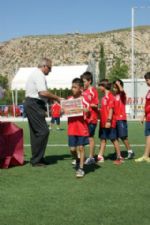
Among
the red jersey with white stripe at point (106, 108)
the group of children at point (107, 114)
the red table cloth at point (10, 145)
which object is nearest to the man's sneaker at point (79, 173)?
the group of children at point (107, 114)

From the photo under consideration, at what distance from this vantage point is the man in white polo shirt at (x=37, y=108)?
10.0 metres

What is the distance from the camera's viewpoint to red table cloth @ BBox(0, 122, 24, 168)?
32.8 feet

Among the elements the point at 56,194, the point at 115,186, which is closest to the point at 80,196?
the point at 56,194

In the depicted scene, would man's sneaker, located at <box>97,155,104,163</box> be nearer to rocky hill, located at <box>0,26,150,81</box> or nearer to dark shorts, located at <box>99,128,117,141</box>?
dark shorts, located at <box>99,128,117,141</box>

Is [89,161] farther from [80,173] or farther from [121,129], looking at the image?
[80,173]

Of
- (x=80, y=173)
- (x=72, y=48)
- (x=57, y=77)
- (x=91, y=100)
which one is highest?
(x=72, y=48)

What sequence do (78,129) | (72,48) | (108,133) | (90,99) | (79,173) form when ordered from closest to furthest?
(79,173), (78,129), (90,99), (108,133), (72,48)

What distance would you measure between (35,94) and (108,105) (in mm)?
1475

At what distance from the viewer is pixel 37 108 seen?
10.1 meters

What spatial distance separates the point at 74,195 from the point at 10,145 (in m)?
3.24

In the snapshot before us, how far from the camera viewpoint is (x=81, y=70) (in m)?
43.1

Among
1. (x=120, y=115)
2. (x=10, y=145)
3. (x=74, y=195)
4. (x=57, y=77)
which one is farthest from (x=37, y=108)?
(x=57, y=77)

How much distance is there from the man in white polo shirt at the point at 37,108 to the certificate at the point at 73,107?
45.0 inches

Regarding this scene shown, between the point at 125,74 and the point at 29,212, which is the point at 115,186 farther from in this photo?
the point at 125,74
